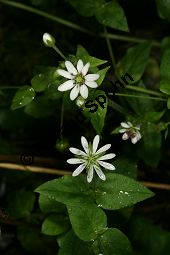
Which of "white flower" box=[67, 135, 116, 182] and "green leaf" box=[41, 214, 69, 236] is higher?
"white flower" box=[67, 135, 116, 182]

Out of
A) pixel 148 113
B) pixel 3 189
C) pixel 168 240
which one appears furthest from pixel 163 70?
pixel 3 189

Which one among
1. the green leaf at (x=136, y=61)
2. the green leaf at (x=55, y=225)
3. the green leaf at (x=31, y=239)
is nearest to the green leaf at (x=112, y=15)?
the green leaf at (x=136, y=61)

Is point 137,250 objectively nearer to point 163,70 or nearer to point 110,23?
point 163,70

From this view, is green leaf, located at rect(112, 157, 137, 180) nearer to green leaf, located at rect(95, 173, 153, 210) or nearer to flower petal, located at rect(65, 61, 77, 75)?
green leaf, located at rect(95, 173, 153, 210)

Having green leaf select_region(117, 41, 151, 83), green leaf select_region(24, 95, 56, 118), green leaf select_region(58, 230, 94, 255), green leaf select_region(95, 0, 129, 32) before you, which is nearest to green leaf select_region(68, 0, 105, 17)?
green leaf select_region(95, 0, 129, 32)

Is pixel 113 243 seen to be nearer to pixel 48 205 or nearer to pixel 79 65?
pixel 48 205

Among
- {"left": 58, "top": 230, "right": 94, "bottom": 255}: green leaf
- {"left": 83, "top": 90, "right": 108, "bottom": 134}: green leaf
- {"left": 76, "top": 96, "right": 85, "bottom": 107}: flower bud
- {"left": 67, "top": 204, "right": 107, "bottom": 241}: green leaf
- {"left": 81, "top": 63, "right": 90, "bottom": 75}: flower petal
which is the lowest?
{"left": 58, "top": 230, "right": 94, "bottom": 255}: green leaf
